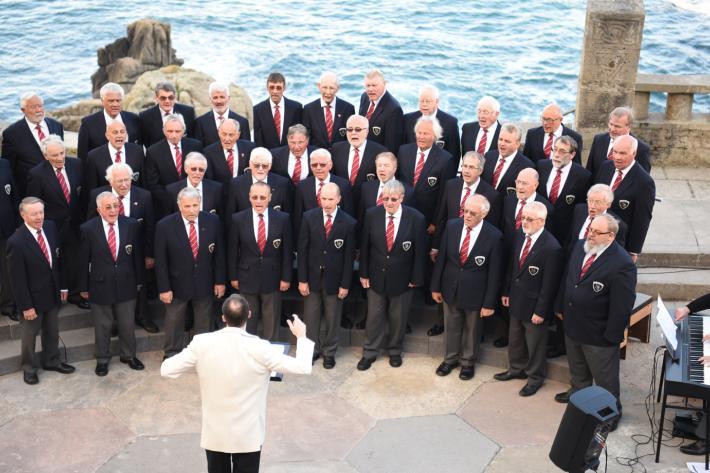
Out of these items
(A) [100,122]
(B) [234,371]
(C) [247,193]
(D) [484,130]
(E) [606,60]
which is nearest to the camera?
(B) [234,371]

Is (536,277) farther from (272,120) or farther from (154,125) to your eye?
(154,125)

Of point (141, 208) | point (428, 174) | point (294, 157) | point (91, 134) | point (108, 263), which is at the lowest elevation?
point (108, 263)

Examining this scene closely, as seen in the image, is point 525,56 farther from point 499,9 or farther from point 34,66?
point 34,66

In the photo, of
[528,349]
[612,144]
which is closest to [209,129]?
[528,349]

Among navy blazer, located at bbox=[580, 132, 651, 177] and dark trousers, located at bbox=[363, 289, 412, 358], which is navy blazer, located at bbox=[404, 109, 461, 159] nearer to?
navy blazer, located at bbox=[580, 132, 651, 177]

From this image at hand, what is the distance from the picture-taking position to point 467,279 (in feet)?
32.4

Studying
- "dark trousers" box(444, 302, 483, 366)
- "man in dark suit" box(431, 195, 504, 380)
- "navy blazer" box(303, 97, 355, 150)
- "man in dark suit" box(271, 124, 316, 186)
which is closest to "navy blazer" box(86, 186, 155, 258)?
"man in dark suit" box(271, 124, 316, 186)

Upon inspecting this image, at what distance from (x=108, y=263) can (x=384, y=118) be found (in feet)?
11.1

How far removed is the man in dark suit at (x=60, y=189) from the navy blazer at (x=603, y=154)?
5164 millimetres

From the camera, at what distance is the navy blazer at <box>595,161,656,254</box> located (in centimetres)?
997

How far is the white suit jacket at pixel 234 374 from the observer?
7.15 m

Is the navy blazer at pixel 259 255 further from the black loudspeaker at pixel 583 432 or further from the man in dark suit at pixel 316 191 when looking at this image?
the black loudspeaker at pixel 583 432

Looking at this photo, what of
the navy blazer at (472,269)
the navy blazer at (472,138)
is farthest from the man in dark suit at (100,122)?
the navy blazer at (472,269)

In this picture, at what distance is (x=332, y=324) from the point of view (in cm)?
1047
